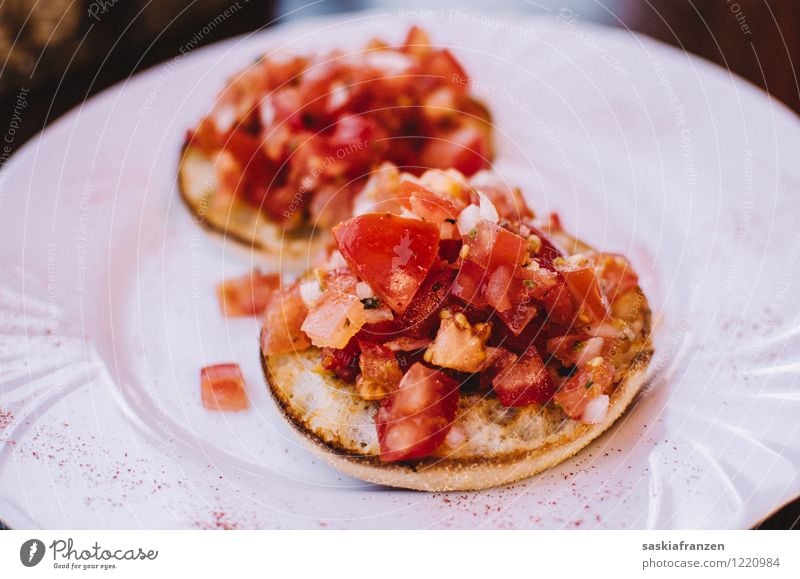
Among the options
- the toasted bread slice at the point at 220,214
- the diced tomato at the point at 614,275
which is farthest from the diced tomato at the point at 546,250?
the toasted bread slice at the point at 220,214

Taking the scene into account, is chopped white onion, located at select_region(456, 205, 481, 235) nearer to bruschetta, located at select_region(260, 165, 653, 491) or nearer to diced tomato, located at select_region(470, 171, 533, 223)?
bruschetta, located at select_region(260, 165, 653, 491)

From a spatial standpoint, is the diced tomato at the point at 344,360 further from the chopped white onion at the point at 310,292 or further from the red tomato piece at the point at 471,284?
the red tomato piece at the point at 471,284

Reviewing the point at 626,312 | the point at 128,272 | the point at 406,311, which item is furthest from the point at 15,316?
the point at 626,312

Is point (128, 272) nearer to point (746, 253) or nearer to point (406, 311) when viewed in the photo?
point (406, 311)

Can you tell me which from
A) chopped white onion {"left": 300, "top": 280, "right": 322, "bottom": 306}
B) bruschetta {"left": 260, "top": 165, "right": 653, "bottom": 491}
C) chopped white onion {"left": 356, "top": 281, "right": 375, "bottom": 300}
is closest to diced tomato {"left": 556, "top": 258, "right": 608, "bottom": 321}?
bruschetta {"left": 260, "top": 165, "right": 653, "bottom": 491}

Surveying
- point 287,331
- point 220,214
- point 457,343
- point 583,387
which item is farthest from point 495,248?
point 220,214

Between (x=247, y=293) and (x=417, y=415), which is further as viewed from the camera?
(x=247, y=293)

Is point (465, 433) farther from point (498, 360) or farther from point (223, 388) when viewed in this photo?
point (223, 388)
